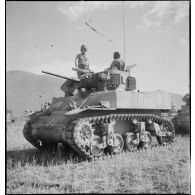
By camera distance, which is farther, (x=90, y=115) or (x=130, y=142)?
(x=130, y=142)

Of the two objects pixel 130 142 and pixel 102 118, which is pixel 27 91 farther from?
pixel 102 118

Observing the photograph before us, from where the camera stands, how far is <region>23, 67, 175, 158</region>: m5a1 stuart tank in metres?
7.79

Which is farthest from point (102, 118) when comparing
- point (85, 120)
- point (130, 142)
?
point (130, 142)

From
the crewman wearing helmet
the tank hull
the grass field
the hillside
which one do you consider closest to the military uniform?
the crewman wearing helmet

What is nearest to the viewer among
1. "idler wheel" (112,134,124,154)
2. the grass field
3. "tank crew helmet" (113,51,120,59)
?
the grass field

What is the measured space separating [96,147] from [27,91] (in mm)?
56739

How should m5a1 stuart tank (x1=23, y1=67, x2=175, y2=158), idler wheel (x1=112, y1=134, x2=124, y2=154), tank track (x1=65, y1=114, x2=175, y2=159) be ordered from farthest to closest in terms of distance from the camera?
idler wheel (x1=112, y1=134, x2=124, y2=154), m5a1 stuart tank (x1=23, y1=67, x2=175, y2=158), tank track (x1=65, y1=114, x2=175, y2=159)

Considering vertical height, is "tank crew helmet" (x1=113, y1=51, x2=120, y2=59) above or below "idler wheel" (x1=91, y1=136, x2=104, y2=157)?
above

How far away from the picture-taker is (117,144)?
8594 millimetres

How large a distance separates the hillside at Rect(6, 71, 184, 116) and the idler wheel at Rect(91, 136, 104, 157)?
38.0 metres

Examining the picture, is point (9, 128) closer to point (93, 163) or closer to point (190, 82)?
point (93, 163)

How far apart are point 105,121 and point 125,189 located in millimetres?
3751

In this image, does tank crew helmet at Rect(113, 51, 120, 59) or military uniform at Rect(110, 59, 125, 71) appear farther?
tank crew helmet at Rect(113, 51, 120, 59)

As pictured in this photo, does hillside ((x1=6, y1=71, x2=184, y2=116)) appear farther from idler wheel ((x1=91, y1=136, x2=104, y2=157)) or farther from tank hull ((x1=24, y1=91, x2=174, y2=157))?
idler wheel ((x1=91, y1=136, x2=104, y2=157))
